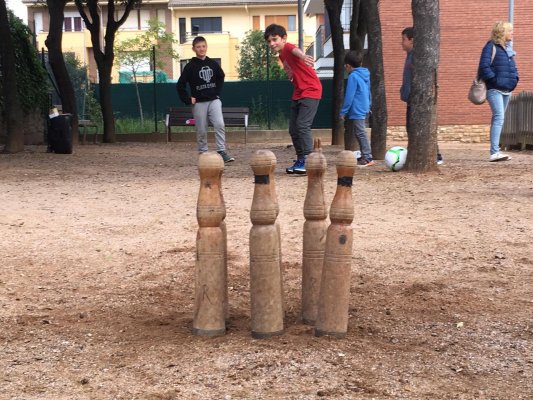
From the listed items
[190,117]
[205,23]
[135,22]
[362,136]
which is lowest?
[362,136]

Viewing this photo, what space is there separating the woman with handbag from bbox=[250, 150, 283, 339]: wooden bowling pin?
889 cm

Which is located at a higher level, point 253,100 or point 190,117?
point 253,100

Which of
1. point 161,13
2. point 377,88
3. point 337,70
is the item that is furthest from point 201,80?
point 161,13

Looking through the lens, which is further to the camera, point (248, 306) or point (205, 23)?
point (205, 23)

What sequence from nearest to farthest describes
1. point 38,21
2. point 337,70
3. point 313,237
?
point 313,237
point 337,70
point 38,21

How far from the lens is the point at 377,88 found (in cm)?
1242

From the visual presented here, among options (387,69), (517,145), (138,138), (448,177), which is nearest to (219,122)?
(448,177)

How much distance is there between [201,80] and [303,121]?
2.56 m

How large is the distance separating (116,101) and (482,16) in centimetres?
1334

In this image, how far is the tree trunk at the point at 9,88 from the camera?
49.4 ft

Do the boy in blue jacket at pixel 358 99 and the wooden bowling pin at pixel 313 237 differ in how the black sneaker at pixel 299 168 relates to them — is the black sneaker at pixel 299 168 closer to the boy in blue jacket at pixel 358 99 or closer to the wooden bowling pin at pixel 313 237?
the boy in blue jacket at pixel 358 99

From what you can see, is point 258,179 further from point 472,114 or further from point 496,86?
point 472,114

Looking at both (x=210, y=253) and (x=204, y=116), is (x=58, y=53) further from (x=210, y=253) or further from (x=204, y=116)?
(x=210, y=253)

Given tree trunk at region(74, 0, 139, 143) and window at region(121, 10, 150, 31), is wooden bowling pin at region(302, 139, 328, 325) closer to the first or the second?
tree trunk at region(74, 0, 139, 143)
